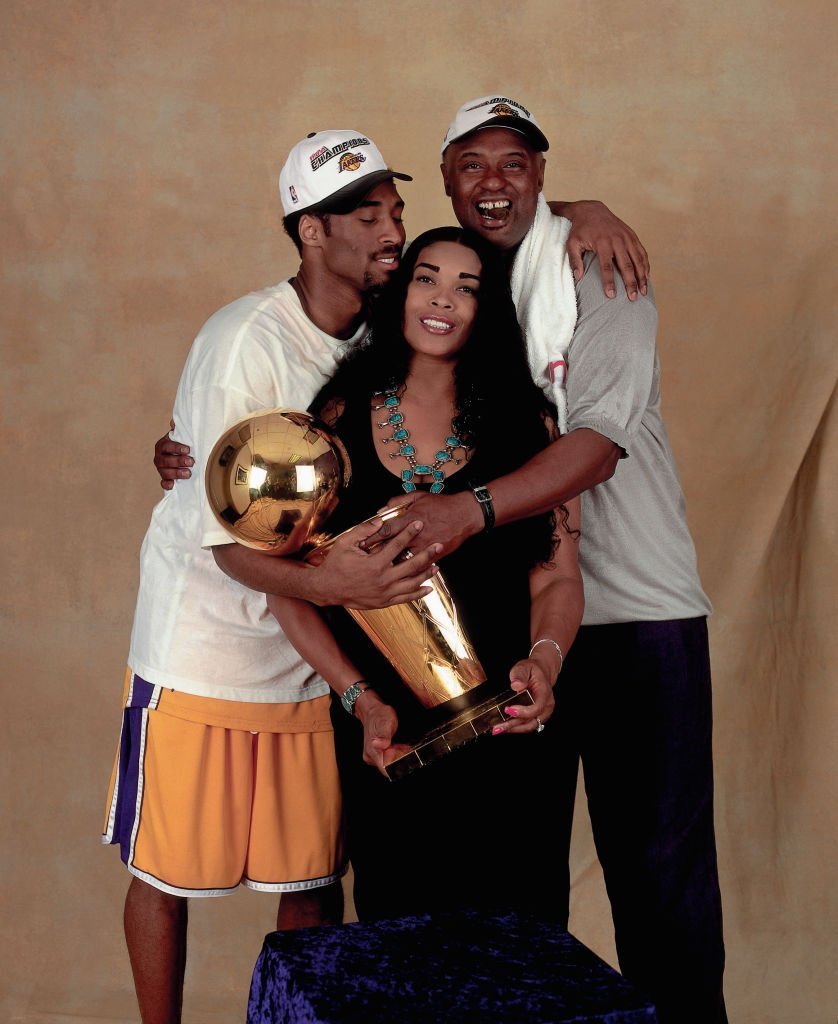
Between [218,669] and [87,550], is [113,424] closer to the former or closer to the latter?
[87,550]

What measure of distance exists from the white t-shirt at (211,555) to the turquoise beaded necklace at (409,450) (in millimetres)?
189

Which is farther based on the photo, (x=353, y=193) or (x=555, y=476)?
(x=353, y=193)

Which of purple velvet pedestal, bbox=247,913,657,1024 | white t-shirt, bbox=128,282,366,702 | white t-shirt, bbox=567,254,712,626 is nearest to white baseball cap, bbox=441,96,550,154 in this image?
white t-shirt, bbox=567,254,712,626

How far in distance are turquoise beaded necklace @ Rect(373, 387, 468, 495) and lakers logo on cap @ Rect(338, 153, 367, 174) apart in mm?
504

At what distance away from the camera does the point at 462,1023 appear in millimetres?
1582

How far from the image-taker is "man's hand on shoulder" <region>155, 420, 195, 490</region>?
8.53 feet

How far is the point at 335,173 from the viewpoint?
261 cm

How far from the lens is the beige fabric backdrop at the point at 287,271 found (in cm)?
379

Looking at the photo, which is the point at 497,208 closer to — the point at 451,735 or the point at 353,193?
the point at 353,193

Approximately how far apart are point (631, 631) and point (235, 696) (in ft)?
2.59

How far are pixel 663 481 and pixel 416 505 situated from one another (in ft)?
2.25

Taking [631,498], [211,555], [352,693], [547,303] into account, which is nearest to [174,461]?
[211,555]

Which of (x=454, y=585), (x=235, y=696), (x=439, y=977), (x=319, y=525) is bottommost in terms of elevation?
(x=439, y=977)

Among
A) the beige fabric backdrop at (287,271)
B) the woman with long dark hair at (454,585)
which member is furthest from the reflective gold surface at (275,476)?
the beige fabric backdrop at (287,271)
